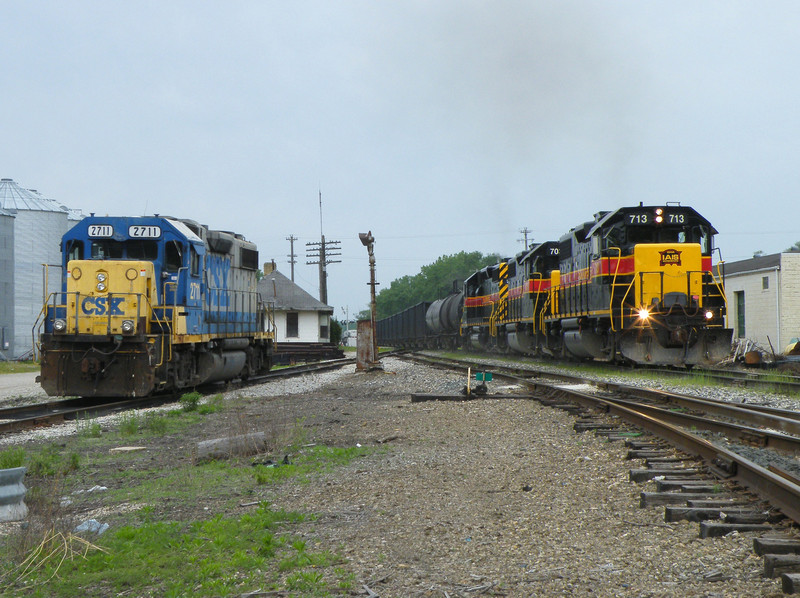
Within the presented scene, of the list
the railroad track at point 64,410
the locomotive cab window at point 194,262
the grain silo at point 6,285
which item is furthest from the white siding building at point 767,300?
the grain silo at point 6,285

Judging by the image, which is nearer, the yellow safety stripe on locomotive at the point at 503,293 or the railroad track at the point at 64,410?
the railroad track at the point at 64,410

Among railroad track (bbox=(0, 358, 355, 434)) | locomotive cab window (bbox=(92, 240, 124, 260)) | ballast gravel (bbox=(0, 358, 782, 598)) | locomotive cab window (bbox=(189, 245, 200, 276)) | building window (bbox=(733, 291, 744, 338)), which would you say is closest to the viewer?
ballast gravel (bbox=(0, 358, 782, 598))

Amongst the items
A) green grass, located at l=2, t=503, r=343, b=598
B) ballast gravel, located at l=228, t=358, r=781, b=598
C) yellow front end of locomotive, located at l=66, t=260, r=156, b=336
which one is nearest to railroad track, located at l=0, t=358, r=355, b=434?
yellow front end of locomotive, located at l=66, t=260, r=156, b=336

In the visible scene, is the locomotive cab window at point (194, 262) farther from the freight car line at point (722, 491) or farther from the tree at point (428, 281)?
the tree at point (428, 281)

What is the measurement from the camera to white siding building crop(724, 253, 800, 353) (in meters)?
27.5

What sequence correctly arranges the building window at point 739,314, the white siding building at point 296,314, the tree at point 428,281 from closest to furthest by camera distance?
the building window at point 739,314 → the white siding building at point 296,314 → the tree at point 428,281

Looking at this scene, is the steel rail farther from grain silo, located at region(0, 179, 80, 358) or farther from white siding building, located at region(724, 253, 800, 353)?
grain silo, located at region(0, 179, 80, 358)

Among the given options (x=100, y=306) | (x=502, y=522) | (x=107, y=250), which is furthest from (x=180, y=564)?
(x=107, y=250)

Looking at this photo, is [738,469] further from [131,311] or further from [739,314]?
[739,314]

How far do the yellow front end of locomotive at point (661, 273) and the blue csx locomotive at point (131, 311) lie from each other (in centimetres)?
879

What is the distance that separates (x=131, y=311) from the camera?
1273 centimetres

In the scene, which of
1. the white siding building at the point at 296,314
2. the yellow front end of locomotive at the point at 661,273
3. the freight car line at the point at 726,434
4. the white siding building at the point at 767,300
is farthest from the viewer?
the white siding building at the point at 296,314

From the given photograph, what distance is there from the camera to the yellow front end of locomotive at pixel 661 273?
A: 16.2 metres

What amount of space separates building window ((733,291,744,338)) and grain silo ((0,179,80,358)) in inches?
1200
